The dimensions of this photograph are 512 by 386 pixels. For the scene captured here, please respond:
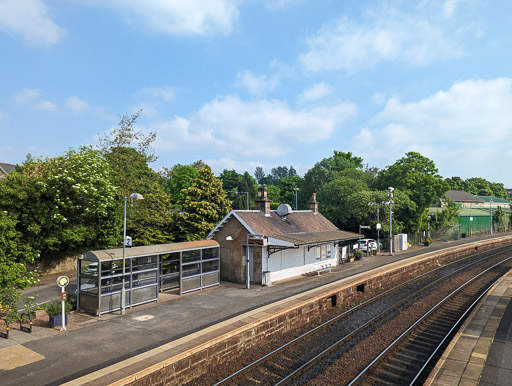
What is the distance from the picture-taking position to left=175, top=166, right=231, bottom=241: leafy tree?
105ft

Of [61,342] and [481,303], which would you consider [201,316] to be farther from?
→ [481,303]

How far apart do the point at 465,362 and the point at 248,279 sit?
12.0 metres

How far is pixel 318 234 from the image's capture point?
1021 inches

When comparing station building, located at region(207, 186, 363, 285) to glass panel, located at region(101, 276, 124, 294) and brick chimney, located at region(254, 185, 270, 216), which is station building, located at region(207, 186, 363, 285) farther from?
glass panel, located at region(101, 276, 124, 294)

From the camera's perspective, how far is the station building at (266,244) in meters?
21.4

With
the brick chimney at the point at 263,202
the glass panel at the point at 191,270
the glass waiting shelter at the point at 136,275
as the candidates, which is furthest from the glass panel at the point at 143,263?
the brick chimney at the point at 263,202

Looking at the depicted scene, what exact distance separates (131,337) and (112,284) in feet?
13.4

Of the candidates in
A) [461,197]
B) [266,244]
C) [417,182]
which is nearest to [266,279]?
[266,244]

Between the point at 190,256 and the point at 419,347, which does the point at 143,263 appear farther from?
the point at 419,347

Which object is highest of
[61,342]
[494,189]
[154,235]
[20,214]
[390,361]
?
[494,189]

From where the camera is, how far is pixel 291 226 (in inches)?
1008

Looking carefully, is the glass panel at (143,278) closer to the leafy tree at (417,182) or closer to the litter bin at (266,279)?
the litter bin at (266,279)

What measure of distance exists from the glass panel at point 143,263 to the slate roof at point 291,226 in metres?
6.61

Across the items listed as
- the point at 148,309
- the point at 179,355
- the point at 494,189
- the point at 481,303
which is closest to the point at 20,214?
the point at 148,309
